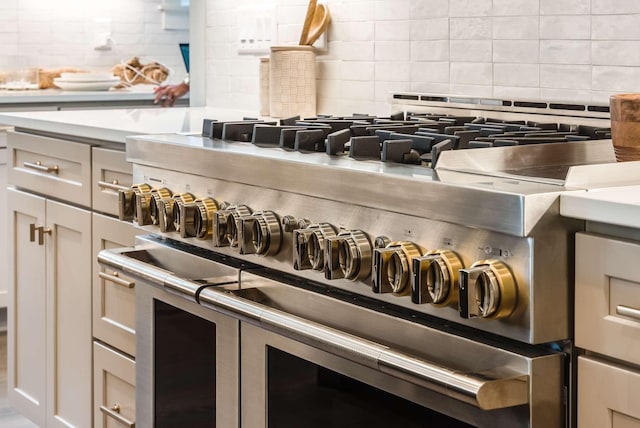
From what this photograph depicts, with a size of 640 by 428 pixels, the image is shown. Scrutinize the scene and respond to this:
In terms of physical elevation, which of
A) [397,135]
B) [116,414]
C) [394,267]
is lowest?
[116,414]

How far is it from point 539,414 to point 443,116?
3.62 feet

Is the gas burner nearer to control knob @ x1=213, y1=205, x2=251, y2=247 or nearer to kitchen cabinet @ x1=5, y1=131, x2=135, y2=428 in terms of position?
control knob @ x1=213, y1=205, x2=251, y2=247

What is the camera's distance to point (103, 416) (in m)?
2.37

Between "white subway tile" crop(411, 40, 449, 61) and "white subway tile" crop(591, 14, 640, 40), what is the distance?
42 cm

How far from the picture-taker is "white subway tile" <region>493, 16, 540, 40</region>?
1937 millimetres

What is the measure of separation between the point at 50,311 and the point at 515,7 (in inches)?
57.5

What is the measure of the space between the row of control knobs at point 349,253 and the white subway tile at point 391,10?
83 cm

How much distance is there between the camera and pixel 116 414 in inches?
87.7

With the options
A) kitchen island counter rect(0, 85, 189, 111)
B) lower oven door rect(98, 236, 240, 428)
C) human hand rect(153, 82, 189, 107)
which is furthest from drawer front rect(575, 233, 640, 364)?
kitchen island counter rect(0, 85, 189, 111)

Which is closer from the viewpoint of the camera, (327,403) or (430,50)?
(327,403)

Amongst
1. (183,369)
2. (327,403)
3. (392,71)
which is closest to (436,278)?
(327,403)

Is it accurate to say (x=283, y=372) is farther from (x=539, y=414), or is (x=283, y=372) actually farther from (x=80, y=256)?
(x=80, y=256)

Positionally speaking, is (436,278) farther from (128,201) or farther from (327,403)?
(128,201)

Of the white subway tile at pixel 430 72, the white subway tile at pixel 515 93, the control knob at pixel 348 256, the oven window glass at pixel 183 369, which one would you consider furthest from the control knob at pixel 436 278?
the white subway tile at pixel 430 72
